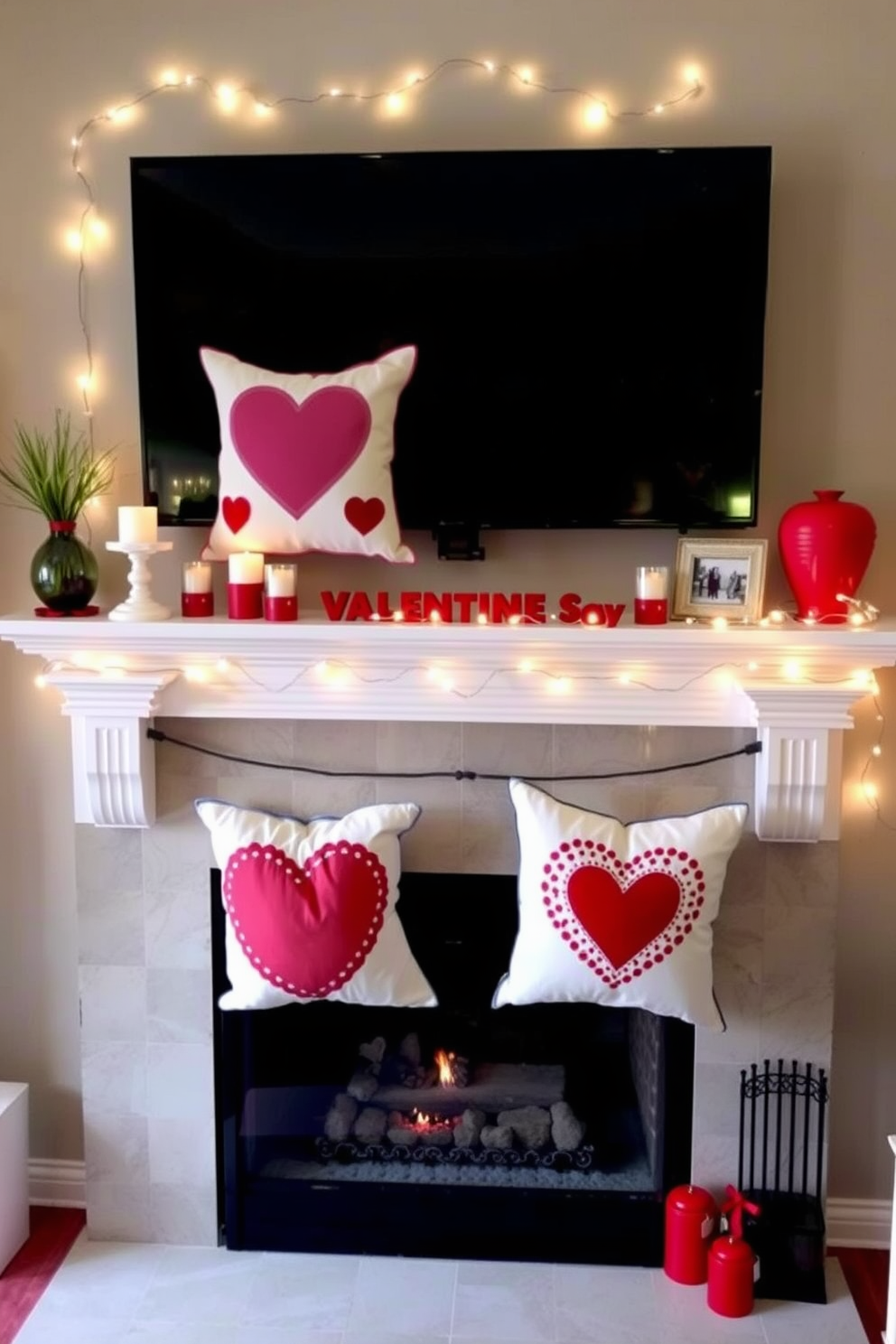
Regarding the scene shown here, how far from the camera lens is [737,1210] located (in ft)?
7.80

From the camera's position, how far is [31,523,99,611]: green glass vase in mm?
2340

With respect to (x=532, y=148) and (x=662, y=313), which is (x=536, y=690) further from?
(x=532, y=148)

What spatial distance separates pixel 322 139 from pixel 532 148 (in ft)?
1.32

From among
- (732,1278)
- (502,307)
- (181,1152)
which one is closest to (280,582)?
(502,307)

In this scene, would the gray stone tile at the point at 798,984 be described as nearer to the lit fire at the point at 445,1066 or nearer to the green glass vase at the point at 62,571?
the lit fire at the point at 445,1066

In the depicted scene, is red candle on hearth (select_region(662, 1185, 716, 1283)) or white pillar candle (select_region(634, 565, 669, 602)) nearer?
white pillar candle (select_region(634, 565, 669, 602))

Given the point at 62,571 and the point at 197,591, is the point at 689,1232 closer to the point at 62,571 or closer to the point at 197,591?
the point at 197,591

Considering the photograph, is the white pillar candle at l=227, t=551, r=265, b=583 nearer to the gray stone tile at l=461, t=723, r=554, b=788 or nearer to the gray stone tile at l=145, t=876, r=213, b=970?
the gray stone tile at l=461, t=723, r=554, b=788

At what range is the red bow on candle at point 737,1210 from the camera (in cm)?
237

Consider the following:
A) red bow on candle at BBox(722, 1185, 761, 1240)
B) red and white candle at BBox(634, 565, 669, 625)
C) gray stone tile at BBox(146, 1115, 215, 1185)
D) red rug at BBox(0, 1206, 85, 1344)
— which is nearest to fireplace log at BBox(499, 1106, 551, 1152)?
red bow on candle at BBox(722, 1185, 761, 1240)

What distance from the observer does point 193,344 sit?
236 cm

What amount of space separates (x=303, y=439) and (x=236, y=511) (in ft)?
0.61

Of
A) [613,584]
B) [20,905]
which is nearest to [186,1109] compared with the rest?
[20,905]

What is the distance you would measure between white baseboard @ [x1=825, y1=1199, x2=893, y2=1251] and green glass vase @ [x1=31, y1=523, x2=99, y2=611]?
1.97m
